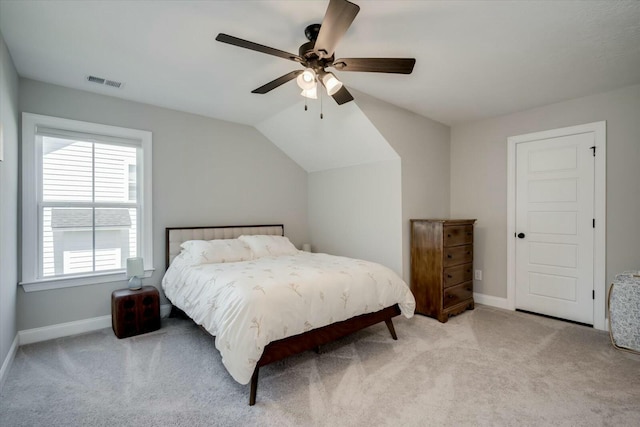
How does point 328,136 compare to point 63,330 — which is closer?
point 63,330

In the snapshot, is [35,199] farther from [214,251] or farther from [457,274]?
[457,274]

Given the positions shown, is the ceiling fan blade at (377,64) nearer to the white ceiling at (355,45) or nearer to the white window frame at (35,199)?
the white ceiling at (355,45)

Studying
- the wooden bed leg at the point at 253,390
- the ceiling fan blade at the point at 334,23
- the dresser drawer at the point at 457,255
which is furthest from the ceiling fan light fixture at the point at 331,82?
the dresser drawer at the point at 457,255

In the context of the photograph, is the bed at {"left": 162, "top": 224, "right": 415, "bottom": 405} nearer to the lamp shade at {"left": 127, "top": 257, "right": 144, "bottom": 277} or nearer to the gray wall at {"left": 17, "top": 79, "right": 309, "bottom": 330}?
the lamp shade at {"left": 127, "top": 257, "right": 144, "bottom": 277}

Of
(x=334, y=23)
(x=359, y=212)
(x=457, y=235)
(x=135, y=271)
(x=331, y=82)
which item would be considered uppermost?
(x=334, y=23)

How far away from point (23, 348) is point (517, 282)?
531 centimetres

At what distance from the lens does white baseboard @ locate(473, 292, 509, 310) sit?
3.89 meters

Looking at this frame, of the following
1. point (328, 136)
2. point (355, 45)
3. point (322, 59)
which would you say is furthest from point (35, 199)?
point (355, 45)

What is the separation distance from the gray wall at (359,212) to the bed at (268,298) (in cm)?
80

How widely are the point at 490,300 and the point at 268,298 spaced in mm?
3301

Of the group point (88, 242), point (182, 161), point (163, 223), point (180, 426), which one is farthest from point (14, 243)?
point (180, 426)

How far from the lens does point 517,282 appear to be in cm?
381

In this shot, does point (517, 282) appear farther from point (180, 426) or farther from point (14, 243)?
point (14, 243)

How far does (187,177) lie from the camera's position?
3.80 metres
